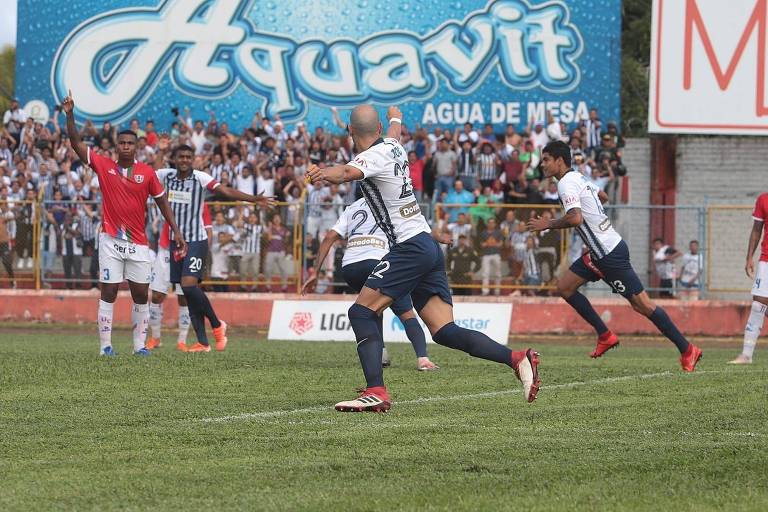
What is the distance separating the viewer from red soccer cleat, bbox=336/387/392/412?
924cm

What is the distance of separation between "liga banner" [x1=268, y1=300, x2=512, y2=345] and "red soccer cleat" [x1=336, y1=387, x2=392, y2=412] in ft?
35.6

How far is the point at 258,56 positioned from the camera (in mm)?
33000

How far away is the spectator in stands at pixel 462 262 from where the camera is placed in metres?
22.7

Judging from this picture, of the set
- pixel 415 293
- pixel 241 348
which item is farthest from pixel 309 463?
pixel 241 348

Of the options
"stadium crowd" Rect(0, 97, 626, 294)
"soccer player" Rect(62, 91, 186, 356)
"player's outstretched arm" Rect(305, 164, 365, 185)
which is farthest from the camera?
"stadium crowd" Rect(0, 97, 626, 294)

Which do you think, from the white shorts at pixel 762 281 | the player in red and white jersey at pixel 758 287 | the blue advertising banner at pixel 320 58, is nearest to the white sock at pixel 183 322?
the player in red and white jersey at pixel 758 287

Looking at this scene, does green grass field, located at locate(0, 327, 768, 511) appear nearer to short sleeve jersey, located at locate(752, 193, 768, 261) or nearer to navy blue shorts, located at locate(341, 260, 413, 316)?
navy blue shorts, located at locate(341, 260, 413, 316)

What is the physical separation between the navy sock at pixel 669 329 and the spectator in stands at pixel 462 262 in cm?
887

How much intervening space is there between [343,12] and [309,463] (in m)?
26.9

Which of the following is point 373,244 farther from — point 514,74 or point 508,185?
point 514,74

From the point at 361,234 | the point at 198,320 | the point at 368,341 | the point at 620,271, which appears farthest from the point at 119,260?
the point at 368,341

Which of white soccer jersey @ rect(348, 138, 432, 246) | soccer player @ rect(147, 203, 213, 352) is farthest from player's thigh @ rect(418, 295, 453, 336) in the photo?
soccer player @ rect(147, 203, 213, 352)

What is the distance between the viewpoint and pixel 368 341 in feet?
30.6

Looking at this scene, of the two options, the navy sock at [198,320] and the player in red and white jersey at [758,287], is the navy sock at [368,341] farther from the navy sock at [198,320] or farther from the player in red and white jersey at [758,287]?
the player in red and white jersey at [758,287]
